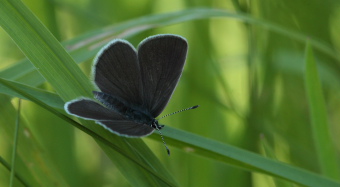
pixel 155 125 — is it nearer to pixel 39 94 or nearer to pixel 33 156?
pixel 39 94

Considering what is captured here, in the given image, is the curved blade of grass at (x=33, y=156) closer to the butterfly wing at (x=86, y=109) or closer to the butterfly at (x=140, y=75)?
the butterfly at (x=140, y=75)

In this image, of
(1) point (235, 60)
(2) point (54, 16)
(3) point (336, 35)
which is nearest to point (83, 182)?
(2) point (54, 16)

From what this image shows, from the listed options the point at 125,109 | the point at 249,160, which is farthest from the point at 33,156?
the point at 249,160

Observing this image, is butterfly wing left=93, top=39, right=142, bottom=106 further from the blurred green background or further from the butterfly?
the blurred green background

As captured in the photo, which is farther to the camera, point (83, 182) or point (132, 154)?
point (83, 182)

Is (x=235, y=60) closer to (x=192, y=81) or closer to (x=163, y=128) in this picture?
(x=192, y=81)

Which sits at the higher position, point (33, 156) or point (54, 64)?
point (54, 64)
